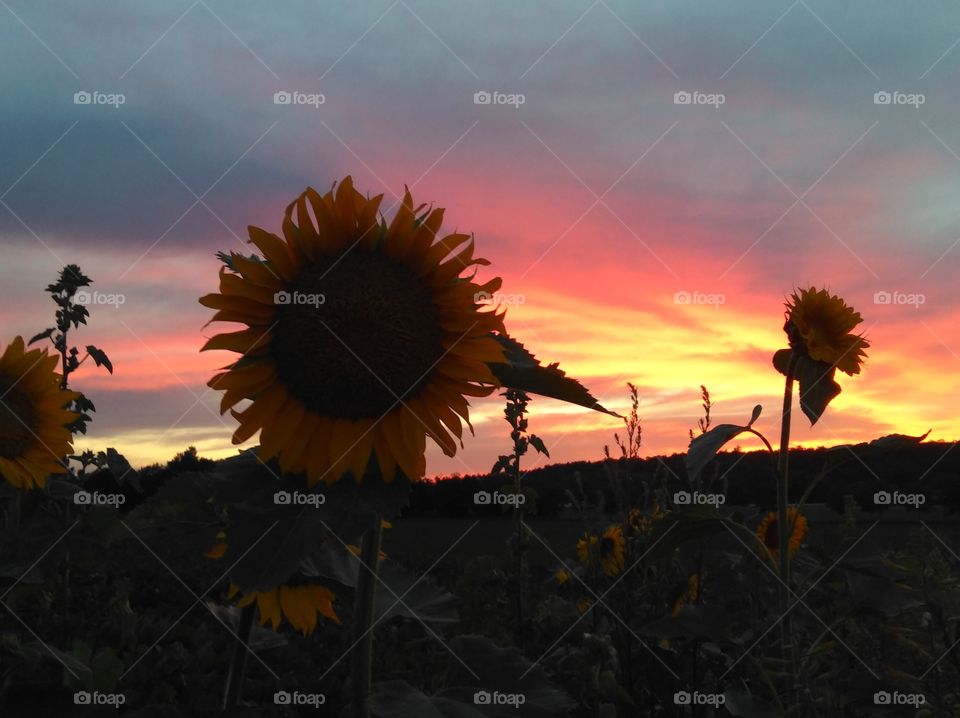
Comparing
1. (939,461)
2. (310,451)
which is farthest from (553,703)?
(939,461)

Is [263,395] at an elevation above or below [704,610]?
above

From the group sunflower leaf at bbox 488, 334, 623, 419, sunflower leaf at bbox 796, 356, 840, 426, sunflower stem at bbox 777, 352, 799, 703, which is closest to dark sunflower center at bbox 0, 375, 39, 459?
sunflower leaf at bbox 488, 334, 623, 419

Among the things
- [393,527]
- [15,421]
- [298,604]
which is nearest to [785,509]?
[393,527]

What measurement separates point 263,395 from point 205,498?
303 mm

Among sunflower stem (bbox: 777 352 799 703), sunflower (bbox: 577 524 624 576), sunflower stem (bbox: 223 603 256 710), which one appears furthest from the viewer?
sunflower (bbox: 577 524 624 576)

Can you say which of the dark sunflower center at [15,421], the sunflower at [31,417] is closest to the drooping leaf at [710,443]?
the sunflower at [31,417]

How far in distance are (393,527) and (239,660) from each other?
3.90ft

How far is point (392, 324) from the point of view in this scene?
2109 millimetres

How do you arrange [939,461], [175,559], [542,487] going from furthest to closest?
[175,559] < [542,487] < [939,461]

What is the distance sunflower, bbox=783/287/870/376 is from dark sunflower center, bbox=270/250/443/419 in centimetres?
229

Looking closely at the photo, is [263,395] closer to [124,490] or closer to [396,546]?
[124,490]

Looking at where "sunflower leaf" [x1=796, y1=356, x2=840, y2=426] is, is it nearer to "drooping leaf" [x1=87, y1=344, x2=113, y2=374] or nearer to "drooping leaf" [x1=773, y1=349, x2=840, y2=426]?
"drooping leaf" [x1=773, y1=349, x2=840, y2=426]

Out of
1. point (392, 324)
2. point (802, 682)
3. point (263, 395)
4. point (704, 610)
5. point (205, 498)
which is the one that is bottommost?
point (802, 682)

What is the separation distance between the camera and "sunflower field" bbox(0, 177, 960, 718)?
6.43 ft
